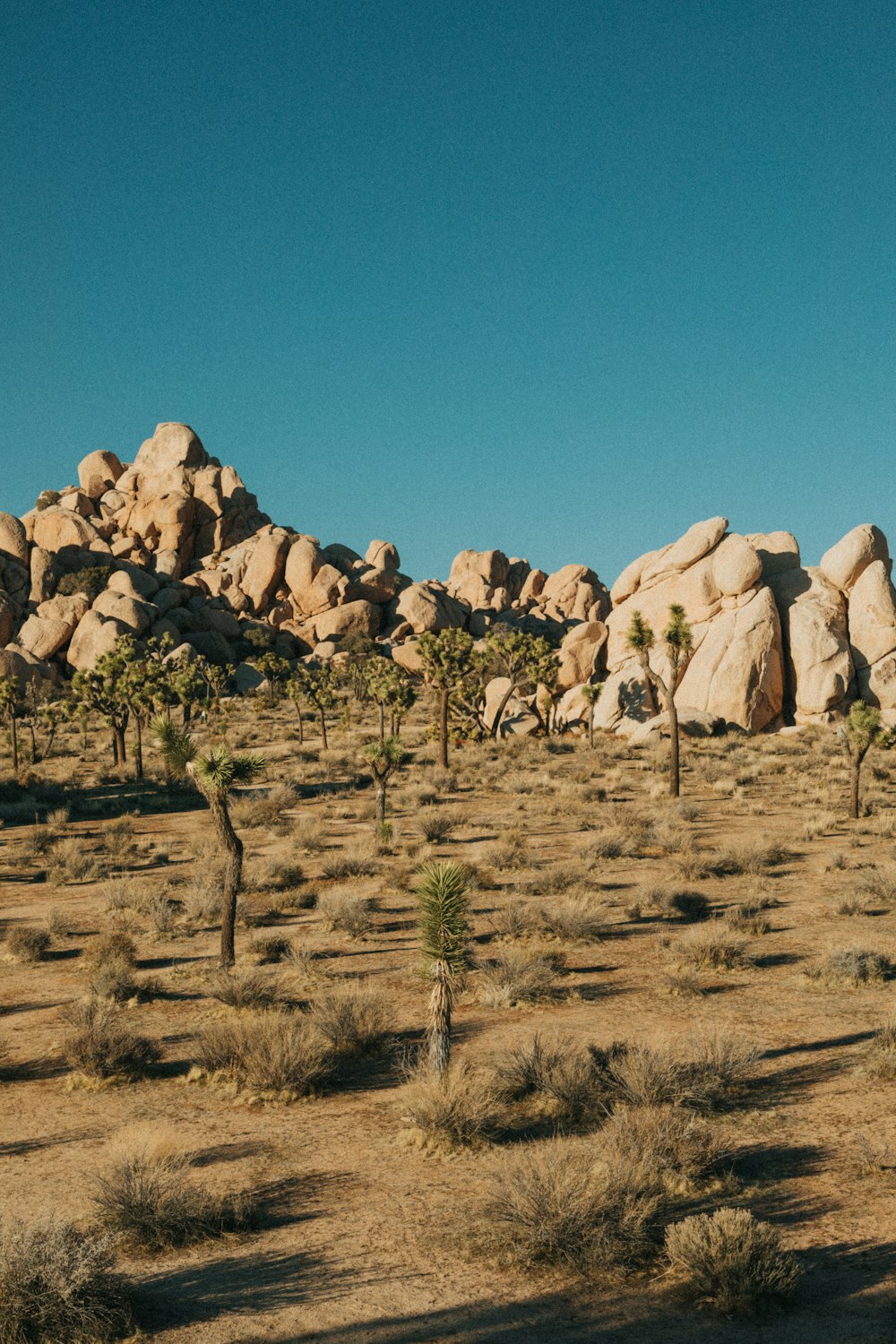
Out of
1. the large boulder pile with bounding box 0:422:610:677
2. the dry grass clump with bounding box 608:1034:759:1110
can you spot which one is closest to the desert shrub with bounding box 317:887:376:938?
the dry grass clump with bounding box 608:1034:759:1110

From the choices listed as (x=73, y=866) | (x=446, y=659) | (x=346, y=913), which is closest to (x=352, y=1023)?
(x=346, y=913)

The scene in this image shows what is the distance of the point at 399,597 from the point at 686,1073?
87810 millimetres

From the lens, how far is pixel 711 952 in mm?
14672

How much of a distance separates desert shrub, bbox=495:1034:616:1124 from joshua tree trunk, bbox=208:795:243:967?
598cm

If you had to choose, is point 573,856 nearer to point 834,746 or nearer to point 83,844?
point 83,844

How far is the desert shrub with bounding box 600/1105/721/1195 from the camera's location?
25.0 feet

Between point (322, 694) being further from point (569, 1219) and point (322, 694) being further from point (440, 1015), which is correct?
point (569, 1219)

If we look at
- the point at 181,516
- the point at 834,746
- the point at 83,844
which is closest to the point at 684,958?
the point at 83,844

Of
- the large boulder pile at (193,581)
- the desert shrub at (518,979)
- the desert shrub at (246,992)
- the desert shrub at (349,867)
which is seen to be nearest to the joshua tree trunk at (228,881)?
the desert shrub at (246,992)

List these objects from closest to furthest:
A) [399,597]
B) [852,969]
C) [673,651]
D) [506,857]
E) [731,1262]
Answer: [731,1262], [852,969], [506,857], [673,651], [399,597]

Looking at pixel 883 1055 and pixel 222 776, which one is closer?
pixel 883 1055

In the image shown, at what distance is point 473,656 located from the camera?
47.7 meters

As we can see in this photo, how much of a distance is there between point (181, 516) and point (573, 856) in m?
77.3

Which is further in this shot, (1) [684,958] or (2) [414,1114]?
(1) [684,958]
